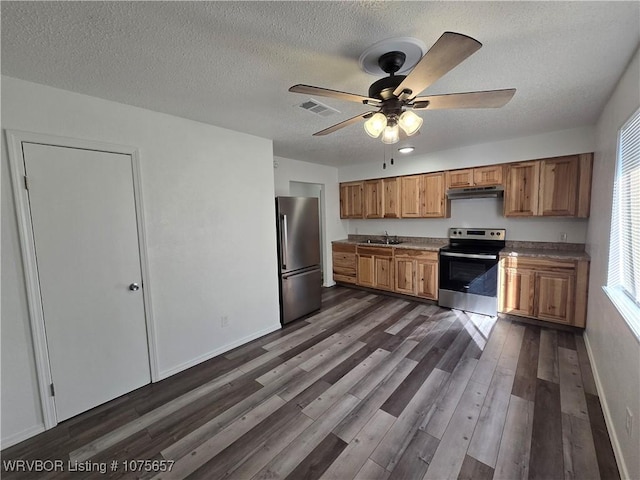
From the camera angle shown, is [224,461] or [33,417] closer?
[224,461]

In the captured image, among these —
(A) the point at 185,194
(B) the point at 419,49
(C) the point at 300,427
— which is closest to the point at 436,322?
(C) the point at 300,427

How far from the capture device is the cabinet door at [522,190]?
141 inches

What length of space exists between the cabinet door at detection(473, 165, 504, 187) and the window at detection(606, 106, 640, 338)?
1785 millimetres

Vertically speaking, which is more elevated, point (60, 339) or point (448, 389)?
point (60, 339)

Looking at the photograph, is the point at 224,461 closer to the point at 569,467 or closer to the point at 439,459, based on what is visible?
the point at 439,459

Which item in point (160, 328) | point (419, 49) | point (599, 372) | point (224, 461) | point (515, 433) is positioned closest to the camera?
point (419, 49)

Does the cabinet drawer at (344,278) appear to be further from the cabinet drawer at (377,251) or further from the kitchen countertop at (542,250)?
the kitchen countertop at (542,250)

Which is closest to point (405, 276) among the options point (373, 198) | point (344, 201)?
point (373, 198)

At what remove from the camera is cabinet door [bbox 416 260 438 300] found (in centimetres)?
421

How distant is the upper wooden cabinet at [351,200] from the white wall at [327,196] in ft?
0.48

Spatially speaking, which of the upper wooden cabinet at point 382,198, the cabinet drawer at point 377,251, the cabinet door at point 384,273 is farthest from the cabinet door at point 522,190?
the cabinet door at point 384,273

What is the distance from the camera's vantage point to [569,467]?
1573mm

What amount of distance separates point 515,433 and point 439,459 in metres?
0.63

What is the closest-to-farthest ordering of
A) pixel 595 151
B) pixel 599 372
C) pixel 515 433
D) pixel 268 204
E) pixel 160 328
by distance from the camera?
pixel 515 433 → pixel 599 372 → pixel 160 328 → pixel 595 151 → pixel 268 204
